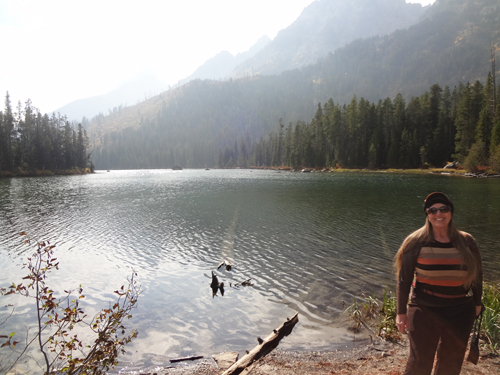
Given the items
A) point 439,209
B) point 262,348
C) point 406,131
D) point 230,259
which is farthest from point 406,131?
point 439,209

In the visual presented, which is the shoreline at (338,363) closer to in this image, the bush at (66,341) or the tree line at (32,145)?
the bush at (66,341)

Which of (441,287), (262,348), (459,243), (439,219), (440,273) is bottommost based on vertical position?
(262,348)

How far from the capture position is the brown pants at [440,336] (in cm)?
416

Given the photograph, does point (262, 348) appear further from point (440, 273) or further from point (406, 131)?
point (406, 131)

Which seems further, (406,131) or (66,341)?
(406,131)

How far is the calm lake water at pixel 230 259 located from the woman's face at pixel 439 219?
19.8 ft

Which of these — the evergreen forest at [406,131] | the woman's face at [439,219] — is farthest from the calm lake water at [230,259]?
the evergreen forest at [406,131]

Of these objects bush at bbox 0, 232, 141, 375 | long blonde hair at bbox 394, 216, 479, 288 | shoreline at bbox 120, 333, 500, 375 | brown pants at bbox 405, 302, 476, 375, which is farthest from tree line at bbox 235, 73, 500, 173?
bush at bbox 0, 232, 141, 375

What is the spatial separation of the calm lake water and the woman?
486 cm

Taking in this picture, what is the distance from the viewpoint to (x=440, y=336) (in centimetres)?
428

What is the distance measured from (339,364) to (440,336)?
3699 millimetres

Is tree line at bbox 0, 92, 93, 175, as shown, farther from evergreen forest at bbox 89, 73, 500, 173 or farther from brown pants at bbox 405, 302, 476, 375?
brown pants at bbox 405, 302, 476, 375

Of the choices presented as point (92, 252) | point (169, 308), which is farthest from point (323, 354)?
point (92, 252)

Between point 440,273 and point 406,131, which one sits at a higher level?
point 406,131
